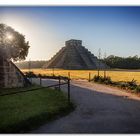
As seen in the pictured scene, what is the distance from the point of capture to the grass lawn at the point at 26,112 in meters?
Answer: 5.12

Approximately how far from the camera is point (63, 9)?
21.0ft

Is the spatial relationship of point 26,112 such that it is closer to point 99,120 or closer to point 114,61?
point 99,120

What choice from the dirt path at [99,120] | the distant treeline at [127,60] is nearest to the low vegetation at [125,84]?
the distant treeline at [127,60]

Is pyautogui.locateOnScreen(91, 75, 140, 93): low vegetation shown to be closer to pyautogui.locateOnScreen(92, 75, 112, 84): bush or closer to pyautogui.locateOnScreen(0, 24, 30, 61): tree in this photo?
pyautogui.locateOnScreen(92, 75, 112, 84): bush

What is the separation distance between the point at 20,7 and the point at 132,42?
2858 mm

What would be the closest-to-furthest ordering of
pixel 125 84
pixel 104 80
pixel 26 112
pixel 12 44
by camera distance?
pixel 26 112, pixel 12 44, pixel 125 84, pixel 104 80

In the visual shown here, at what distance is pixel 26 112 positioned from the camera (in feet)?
19.8

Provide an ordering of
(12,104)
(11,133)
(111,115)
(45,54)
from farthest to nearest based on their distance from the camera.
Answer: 1. (45,54)
2. (12,104)
3. (111,115)
4. (11,133)

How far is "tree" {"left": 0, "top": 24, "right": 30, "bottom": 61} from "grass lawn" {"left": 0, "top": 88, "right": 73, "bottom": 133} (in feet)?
4.37

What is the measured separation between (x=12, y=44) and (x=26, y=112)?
289 cm

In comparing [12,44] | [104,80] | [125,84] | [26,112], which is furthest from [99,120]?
[104,80]

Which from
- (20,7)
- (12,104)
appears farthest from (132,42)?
(12,104)

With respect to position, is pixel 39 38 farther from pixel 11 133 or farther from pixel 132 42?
pixel 11 133
